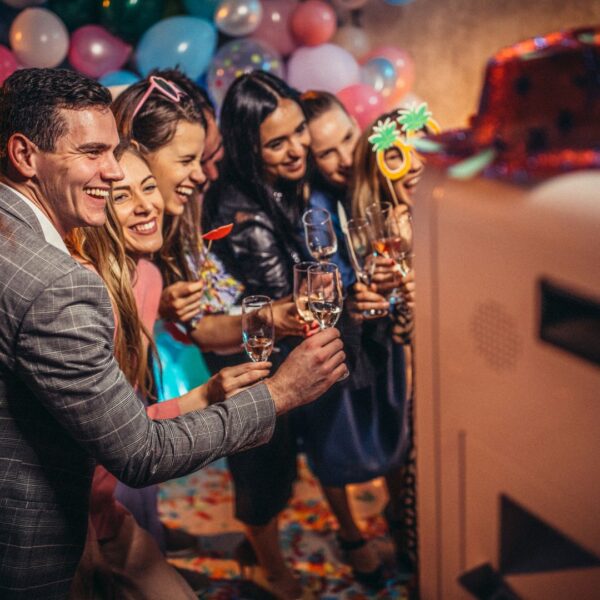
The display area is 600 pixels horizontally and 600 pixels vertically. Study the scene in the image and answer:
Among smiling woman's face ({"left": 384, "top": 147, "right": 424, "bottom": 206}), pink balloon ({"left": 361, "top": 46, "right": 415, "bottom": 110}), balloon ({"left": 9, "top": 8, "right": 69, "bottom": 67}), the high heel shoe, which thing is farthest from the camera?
pink balloon ({"left": 361, "top": 46, "right": 415, "bottom": 110})

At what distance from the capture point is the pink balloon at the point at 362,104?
311cm

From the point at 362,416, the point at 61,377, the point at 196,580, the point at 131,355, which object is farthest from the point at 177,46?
the point at 196,580

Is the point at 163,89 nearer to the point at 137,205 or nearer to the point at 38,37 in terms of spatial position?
the point at 137,205

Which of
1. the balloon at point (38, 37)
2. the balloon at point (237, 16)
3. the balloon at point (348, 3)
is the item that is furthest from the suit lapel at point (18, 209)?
the balloon at point (348, 3)

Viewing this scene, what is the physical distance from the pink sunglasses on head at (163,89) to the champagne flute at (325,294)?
692 millimetres

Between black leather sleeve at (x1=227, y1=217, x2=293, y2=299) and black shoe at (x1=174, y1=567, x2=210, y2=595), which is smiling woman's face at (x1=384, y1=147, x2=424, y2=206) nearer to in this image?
black leather sleeve at (x1=227, y1=217, x2=293, y2=299)

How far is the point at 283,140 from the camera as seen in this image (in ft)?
8.25

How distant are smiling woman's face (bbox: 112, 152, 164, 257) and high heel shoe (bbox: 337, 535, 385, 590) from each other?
4.44ft

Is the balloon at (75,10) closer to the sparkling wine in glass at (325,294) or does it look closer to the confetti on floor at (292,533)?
the sparkling wine in glass at (325,294)

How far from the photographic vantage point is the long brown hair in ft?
6.95

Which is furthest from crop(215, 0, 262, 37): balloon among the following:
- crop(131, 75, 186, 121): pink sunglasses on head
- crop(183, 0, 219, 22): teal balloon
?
crop(131, 75, 186, 121): pink sunglasses on head

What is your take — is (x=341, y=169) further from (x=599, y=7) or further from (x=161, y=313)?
(x=599, y=7)

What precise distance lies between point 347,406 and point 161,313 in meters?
0.69

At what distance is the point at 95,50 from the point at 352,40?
4.18ft
